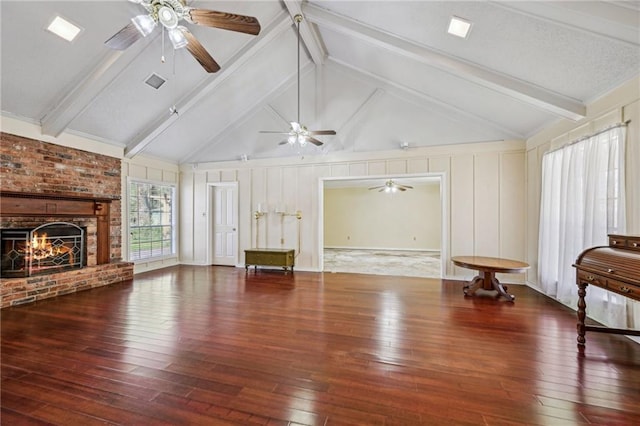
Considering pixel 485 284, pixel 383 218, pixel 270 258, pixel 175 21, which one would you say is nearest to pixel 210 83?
pixel 175 21

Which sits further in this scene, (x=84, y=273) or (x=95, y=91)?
(x=84, y=273)

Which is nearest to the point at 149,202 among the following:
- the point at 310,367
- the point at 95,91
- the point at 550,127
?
the point at 95,91

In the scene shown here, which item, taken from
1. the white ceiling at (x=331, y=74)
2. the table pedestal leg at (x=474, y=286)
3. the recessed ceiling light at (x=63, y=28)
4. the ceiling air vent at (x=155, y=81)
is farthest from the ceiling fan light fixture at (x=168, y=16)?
the table pedestal leg at (x=474, y=286)

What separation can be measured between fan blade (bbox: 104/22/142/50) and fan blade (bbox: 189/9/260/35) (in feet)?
1.80

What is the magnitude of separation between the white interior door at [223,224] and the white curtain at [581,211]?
6.44 meters

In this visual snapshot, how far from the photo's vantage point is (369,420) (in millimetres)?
1714

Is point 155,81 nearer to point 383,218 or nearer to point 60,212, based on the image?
point 60,212

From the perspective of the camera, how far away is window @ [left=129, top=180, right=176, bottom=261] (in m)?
6.21

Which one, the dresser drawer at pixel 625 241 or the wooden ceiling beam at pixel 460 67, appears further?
the wooden ceiling beam at pixel 460 67

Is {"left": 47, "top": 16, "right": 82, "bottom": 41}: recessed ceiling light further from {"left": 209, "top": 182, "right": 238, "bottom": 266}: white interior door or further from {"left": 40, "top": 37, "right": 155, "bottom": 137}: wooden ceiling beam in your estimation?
{"left": 209, "top": 182, "right": 238, "bottom": 266}: white interior door

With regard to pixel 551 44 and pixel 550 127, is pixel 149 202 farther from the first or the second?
pixel 550 127

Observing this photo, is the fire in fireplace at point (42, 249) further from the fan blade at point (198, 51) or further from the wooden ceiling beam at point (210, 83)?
the fan blade at point (198, 51)

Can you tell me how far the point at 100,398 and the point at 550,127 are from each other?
646 cm

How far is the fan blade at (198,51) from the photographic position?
8.61 feet
